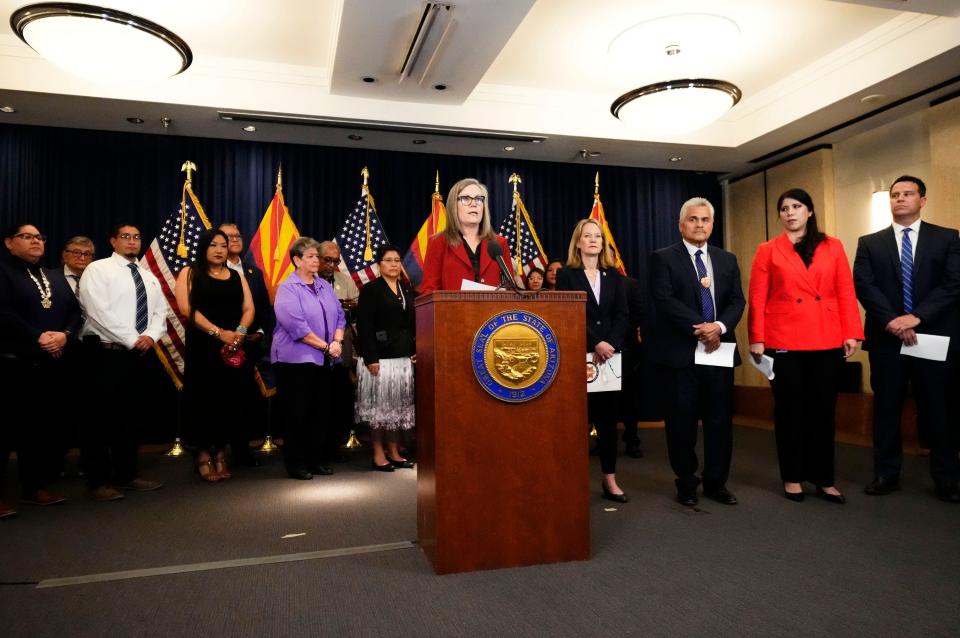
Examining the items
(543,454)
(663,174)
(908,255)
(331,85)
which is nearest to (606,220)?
(663,174)

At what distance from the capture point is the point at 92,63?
13.5 ft

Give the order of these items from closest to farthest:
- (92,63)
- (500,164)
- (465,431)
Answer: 1. (465,431)
2. (92,63)
3. (500,164)

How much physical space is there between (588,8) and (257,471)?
417 cm

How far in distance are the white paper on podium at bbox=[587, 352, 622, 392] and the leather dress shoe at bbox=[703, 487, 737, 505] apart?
30.4 inches

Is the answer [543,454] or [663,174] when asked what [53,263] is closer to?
[543,454]

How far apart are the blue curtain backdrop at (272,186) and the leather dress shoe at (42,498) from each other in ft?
9.98

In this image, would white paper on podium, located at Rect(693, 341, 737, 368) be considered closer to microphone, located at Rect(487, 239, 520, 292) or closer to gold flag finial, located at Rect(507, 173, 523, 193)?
microphone, located at Rect(487, 239, 520, 292)

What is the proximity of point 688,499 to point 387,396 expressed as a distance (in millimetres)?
2104

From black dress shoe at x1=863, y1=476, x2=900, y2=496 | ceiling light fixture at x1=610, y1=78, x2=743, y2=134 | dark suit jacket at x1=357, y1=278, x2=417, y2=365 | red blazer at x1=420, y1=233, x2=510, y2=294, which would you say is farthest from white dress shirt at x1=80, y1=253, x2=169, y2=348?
black dress shoe at x1=863, y1=476, x2=900, y2=496

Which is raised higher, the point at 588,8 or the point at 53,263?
the point at 588,8

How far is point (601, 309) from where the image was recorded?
3.28m

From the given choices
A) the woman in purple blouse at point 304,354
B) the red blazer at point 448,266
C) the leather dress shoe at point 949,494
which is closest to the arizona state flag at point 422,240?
the woman in purple blouse at point 304,354

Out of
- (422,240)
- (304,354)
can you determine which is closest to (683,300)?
(304,354)

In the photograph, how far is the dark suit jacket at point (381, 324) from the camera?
4.32 m
